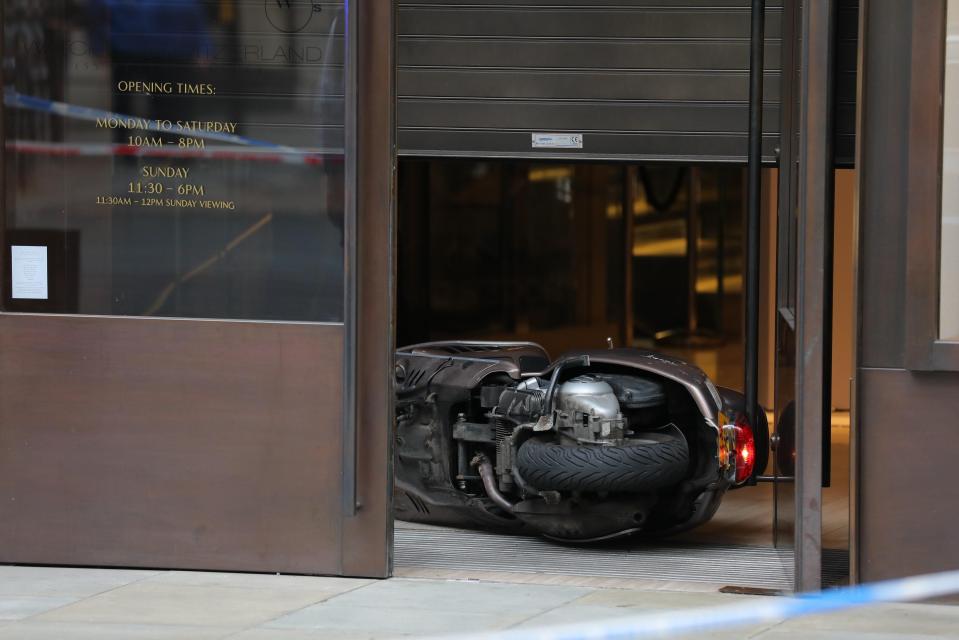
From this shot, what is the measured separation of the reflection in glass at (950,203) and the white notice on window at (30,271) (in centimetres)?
422

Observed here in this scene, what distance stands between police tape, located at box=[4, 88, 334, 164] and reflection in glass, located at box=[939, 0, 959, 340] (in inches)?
115

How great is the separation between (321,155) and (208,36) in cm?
82

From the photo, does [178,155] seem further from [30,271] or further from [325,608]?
[325,608]

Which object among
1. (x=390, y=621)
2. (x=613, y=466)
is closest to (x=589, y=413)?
(x=613, y=466)

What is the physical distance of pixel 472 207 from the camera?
22.0m

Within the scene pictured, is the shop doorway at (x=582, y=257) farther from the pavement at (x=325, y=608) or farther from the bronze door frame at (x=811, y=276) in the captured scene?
the pavement at (x=325, y=608)

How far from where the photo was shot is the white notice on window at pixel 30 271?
7172 mm

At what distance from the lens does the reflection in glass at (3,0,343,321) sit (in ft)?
22.9

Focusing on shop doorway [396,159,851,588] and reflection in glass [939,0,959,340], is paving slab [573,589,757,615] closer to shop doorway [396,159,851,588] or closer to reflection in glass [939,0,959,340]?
reflection in glass [939,0,959,340]

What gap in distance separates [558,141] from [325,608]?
13.3 feet

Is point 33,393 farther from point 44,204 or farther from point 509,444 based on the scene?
point 509,444

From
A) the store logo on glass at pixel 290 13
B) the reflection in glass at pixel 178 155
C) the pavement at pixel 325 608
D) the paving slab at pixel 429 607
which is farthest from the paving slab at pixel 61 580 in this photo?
the store logo on glass at pixel 290 13

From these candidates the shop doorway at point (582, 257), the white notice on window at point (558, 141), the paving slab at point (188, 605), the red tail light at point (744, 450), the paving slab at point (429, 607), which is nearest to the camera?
the paving slab at point (429, 607)

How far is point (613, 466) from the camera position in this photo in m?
7.30
